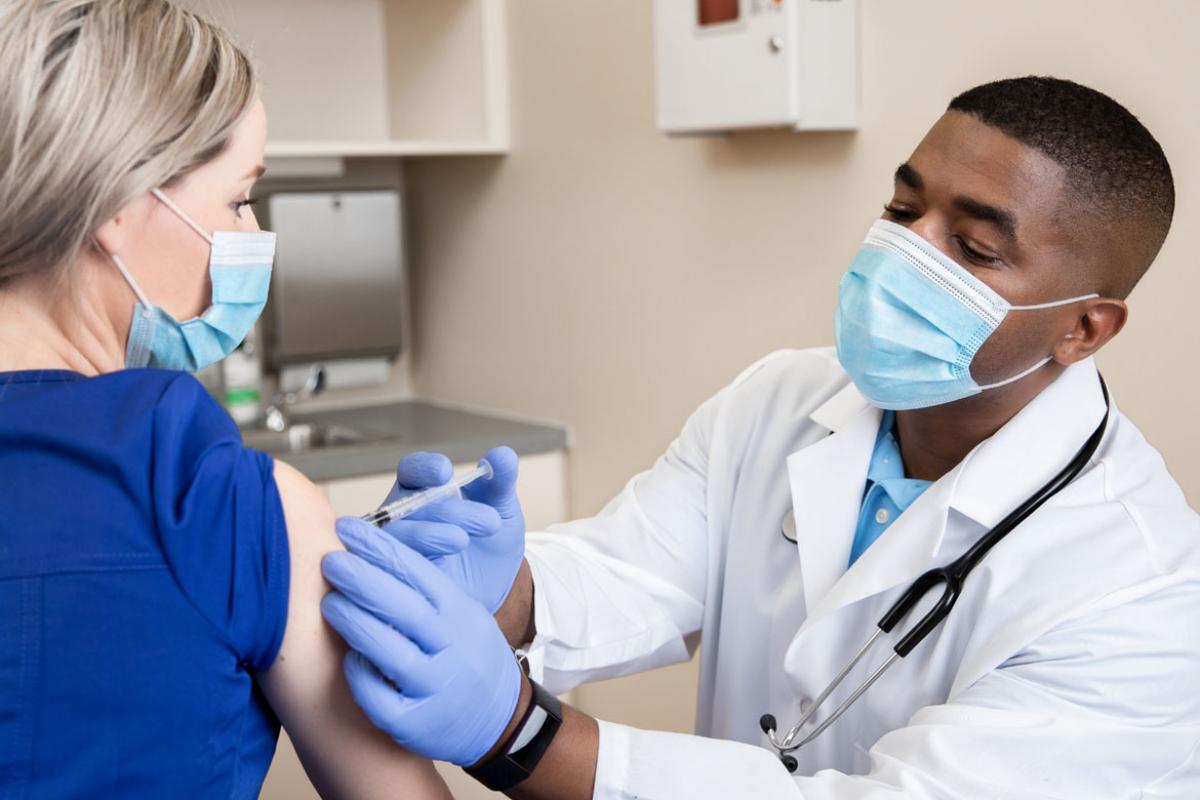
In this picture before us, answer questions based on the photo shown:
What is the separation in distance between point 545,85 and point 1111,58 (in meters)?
1.33

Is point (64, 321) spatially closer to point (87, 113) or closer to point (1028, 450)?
point (87, 113)

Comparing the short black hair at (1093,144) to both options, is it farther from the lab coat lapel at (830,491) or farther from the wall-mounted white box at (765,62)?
the wall-mounted white box at (765,62)

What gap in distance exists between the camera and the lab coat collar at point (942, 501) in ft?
4.39

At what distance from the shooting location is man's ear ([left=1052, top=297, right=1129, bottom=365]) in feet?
4.56

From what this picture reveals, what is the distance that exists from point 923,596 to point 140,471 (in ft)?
2.66

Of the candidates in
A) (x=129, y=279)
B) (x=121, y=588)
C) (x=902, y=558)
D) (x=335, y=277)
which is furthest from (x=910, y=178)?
(x=335, y=277)

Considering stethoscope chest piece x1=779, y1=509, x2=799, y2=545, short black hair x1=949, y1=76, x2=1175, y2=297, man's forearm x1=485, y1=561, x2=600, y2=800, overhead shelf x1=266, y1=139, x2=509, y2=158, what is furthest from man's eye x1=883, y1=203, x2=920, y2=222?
overhead shelf x1=266, y1=139, x2=509, y2=158

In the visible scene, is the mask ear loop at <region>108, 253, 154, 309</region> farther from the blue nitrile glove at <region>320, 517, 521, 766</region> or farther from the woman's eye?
the blue nitrile glove at <region>320, 517, 521, 766</region>

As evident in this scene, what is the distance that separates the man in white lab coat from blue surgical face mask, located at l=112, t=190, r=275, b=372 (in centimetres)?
23

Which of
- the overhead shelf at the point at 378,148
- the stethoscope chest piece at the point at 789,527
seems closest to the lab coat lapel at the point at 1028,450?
the stethoscope chest piece at the point at 789,527

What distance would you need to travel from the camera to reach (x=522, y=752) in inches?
44.1

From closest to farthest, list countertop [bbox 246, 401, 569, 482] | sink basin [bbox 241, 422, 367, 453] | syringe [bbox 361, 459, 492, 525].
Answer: syringe [bbox 361, 459, 492, 525]
countertop [bbox 246, 401, 569, 482]
sink basin [bbox 241, 422, 367, 453]

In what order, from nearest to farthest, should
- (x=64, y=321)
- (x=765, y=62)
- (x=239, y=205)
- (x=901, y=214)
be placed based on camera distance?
(x=64, y=321), (x=239, y=205), (x=901, y=214), (x=765, y=62)

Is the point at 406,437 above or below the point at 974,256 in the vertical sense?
below
